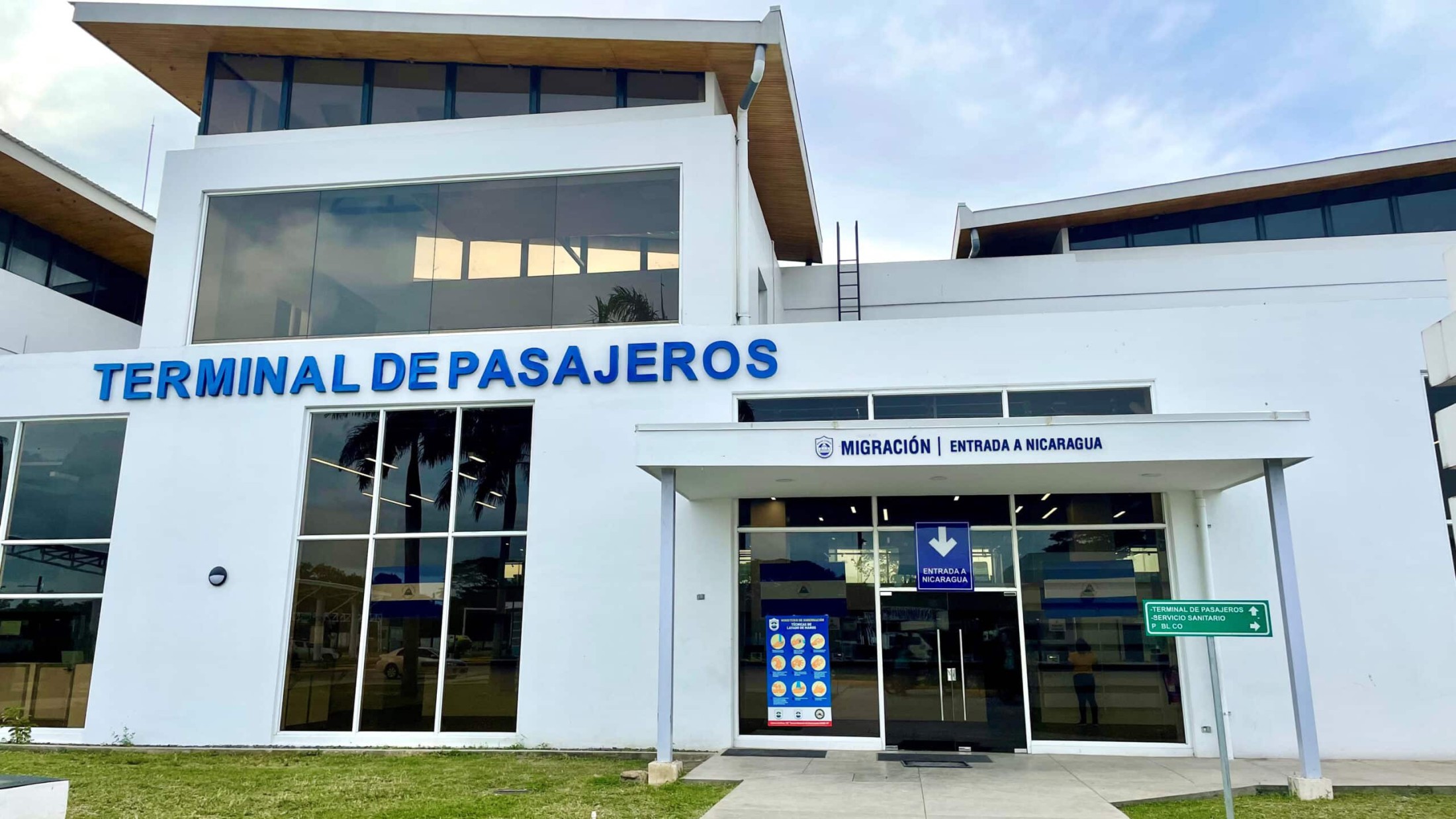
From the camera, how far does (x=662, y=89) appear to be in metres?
14.8

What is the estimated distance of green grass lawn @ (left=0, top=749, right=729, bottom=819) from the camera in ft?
27.2

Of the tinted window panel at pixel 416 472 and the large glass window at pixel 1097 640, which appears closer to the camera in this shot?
the large glass window at pixel 1097 640

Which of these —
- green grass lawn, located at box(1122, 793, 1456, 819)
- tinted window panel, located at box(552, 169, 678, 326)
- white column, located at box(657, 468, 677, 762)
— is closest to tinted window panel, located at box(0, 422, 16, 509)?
tinted window panel, located at box(552, 169, 678, 326)

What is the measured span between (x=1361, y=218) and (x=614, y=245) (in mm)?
14755

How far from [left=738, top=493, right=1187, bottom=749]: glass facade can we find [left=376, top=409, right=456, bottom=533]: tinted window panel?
4.00 m

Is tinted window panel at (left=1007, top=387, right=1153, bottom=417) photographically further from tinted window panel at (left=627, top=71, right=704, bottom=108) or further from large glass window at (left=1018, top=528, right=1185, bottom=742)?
tinted window panel at (left=627, top=71, right=704, bottom=108)

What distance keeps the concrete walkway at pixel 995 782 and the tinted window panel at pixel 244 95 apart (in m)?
11.8

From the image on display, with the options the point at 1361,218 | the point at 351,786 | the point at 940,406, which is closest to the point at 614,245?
the point at 940,406

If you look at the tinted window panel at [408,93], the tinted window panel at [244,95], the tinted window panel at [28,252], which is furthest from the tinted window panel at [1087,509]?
the tinted window panel at [28,252]

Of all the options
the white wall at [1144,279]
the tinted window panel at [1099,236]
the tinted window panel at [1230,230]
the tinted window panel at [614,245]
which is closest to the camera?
the tinted window panel at [614,245]

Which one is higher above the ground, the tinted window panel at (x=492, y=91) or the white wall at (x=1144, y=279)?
the tinted window panel at (x=492, y=91)

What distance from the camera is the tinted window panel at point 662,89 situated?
14688mm

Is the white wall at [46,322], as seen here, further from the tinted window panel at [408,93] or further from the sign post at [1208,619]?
the sign post at [1208,619]

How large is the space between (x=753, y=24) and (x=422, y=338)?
255 inches
